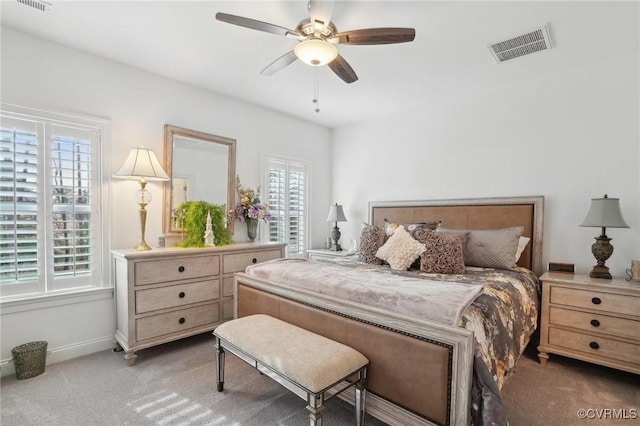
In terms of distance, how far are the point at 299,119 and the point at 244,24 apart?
2793 mm

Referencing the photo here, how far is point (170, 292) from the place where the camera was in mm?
2869

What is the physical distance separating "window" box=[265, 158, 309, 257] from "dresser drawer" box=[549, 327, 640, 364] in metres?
3.15

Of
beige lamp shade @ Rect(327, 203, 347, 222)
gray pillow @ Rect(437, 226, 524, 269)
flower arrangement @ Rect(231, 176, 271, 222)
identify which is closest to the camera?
gray pillow @ Rect(437, 226, 524, 269)

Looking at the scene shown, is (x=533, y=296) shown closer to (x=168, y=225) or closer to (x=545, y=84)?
(x=545, y=84)

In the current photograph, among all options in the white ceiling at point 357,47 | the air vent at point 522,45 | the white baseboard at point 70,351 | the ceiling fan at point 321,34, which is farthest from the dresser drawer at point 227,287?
the air vent at point 522,45

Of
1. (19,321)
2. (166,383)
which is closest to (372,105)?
(166,383)

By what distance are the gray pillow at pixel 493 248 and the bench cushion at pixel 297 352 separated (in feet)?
6.02

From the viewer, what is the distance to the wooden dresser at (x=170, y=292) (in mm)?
2664

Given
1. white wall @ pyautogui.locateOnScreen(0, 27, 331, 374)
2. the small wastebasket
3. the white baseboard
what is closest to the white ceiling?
white wall @ pyautogui.locateOnScreen(0, 27, 331, 374)

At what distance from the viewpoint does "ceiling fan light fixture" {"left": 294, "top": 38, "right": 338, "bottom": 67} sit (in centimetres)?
200

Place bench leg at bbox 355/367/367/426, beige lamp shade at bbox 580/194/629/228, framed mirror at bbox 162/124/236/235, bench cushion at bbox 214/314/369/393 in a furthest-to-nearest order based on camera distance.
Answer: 1. framed mirror at bbox 162/124/236/235
2. beige lamp shade at bbox 580/194/629/228
3. bench leg at bbox 355/367/367/426
4. bench cushion at bbox 214/314/369/393

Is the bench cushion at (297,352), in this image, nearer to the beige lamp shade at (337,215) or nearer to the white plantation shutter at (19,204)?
the white plantation shutter at (19,204)

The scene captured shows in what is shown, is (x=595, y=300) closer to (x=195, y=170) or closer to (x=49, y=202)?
(x=195, y=170)

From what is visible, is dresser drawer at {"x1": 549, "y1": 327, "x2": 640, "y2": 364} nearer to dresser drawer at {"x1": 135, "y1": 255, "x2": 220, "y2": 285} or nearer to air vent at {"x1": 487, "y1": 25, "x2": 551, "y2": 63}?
air vent at {"x1": 487, "y1": 25, "x2": 551, "y2": 63}
